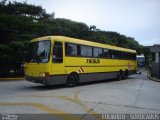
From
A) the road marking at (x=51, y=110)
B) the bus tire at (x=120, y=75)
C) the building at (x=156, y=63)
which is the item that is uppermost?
the building at (x=156, y=63)

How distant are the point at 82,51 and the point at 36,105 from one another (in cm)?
837

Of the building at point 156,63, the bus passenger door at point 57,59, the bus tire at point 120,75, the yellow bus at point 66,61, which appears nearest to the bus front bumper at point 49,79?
the yellow bus at point 66,61

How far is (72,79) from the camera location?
16.5 metres

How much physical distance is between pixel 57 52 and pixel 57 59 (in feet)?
1.32

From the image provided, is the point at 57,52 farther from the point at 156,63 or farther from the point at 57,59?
the point at 156,63

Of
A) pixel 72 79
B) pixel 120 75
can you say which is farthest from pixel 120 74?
pixel 72 79

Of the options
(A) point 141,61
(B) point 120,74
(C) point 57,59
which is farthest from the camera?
(A) point 141,61

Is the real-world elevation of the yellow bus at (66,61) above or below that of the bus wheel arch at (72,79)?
above

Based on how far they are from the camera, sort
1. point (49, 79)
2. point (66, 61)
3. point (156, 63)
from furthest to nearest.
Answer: point (156, 63) → point (66, 61) → point (49, 79)

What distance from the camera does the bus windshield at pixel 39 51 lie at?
14510mm

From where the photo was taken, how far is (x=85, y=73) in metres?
17.8

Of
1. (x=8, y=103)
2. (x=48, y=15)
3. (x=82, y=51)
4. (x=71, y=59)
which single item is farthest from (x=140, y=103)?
(x=48, y=15)

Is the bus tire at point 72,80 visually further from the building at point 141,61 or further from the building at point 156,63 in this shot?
the building at point 141,61

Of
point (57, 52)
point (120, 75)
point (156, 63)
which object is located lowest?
point (120, 75)
